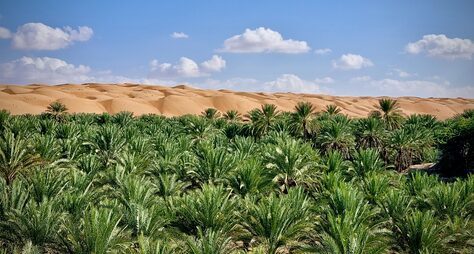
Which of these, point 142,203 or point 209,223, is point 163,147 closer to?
point 142,203

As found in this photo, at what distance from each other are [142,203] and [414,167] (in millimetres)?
29837

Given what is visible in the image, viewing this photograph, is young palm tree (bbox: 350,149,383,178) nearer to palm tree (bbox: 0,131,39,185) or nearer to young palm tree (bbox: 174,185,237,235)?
young palm tree (bbox: 174,185,237,235)

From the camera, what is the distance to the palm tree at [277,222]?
46.2ft

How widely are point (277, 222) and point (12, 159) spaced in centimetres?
1150

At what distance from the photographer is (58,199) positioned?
14555mm

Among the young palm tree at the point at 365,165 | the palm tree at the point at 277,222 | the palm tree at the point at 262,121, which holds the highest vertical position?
the palm tree at the point at 262,121

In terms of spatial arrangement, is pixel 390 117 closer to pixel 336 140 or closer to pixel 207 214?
pixel 336 140

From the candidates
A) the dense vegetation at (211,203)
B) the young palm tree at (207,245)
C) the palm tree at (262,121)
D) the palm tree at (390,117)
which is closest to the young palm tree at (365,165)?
the dense vegetation at (211,203)

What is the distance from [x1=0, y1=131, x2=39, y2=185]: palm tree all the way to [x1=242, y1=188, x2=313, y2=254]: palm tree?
9.84 metres

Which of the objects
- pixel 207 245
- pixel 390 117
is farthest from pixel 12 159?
pixel 390 117

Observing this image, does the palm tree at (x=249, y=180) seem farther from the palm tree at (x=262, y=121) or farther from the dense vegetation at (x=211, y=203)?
the palm tree at (x=262, y=121)

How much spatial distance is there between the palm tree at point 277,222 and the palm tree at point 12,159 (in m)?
9.84

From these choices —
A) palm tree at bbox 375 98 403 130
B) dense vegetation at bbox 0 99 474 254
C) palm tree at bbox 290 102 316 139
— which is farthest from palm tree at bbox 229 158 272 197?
palm tree at bbox 375 98 403 130

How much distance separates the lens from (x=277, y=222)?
14.1m
